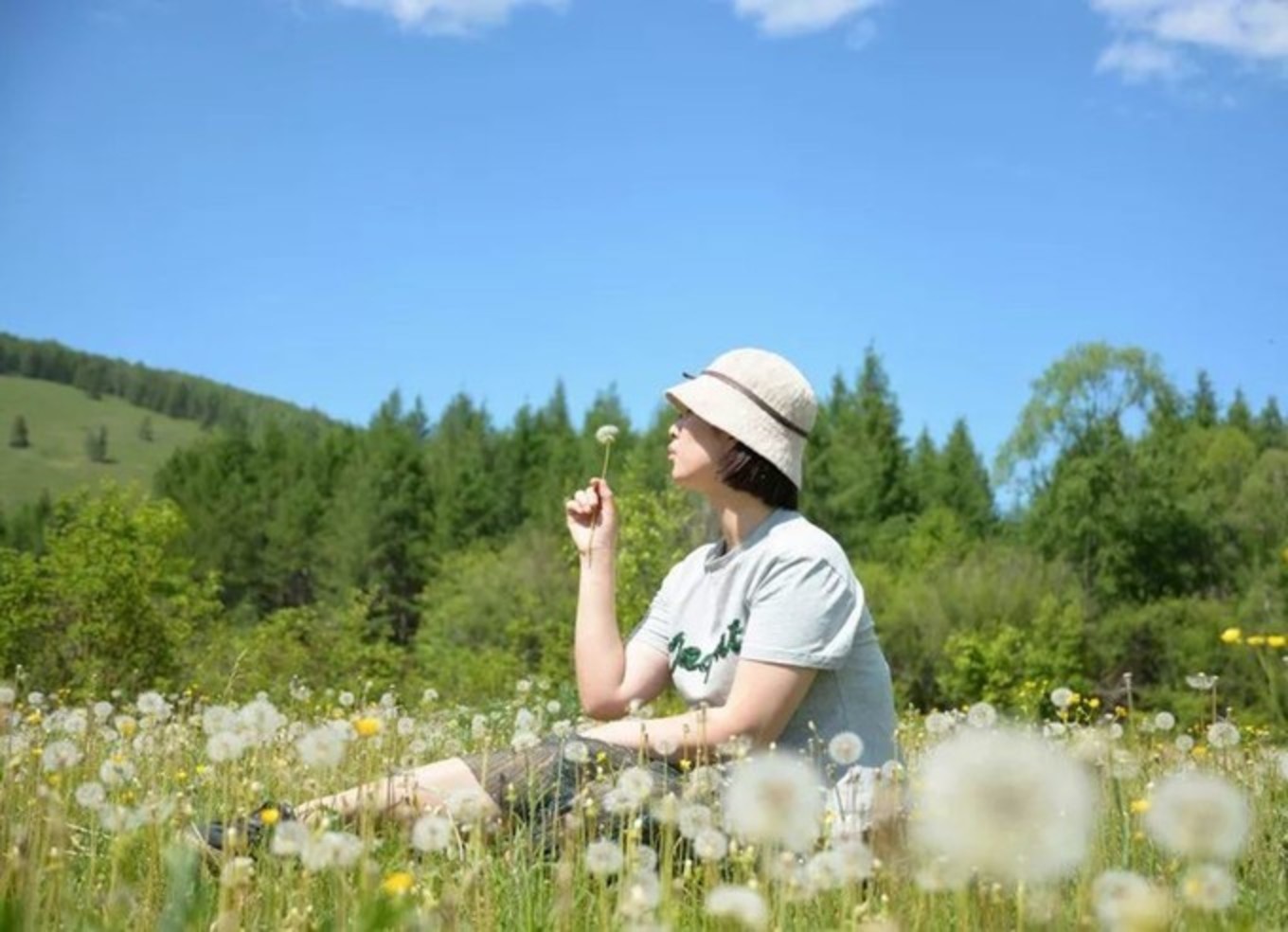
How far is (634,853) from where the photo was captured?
7.59 feet

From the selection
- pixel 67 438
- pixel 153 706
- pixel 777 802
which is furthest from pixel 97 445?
pixel 777 802

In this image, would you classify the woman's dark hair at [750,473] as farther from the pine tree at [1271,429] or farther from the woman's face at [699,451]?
the pine tree at [1271,429]

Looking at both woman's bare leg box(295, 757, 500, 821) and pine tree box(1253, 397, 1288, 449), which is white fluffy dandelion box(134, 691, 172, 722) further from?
pine tree box(1253, 397, 1288, 449)

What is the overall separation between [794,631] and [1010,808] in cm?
214

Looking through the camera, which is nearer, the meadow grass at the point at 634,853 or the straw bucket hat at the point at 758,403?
the meadow grass at the point at 634,853

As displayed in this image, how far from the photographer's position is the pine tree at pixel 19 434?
5832 inches

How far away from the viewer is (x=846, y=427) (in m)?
52.1

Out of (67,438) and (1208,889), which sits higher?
(67,438)

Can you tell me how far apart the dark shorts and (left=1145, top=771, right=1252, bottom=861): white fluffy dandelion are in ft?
6.29

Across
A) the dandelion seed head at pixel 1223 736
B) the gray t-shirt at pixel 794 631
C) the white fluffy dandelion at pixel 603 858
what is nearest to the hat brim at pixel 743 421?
the gray t-shirt at pixel 794 631

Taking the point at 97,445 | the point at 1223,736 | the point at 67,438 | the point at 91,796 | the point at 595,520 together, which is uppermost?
the point at 67,438

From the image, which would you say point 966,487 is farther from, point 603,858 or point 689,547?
point 603,858

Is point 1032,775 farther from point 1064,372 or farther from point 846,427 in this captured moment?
point 846,427

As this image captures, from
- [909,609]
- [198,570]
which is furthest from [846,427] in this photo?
[198,570]
